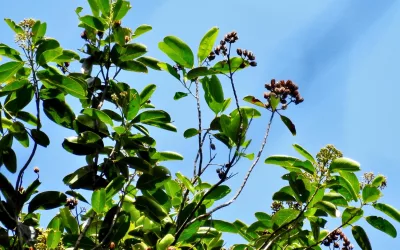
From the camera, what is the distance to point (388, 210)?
4.00 metres

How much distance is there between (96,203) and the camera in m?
3.79

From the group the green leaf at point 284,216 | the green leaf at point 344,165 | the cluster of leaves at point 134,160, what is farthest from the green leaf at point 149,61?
the green leaf at point 344,165

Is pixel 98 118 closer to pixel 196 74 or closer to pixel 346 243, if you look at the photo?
pixel 196 74

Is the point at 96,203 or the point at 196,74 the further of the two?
the point at 196,74

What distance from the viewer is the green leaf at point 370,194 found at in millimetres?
3928

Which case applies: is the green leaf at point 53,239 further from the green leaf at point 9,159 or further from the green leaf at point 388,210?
the green leaf at point 388,210

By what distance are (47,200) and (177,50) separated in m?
1.32

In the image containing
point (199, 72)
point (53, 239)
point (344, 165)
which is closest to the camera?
point (53, 239)

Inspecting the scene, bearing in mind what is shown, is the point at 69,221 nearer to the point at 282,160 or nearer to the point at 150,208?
the point at 150,208

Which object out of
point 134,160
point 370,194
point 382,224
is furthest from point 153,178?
point 382,224

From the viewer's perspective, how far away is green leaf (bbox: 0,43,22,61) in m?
3.92

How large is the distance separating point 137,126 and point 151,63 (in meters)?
0.55

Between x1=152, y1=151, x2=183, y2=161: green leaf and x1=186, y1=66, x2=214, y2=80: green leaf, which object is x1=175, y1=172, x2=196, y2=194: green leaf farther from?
x1=186, y1=66, x2=214, y2=80: green leaf

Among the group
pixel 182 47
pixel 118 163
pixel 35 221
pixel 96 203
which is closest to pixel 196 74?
pixel 182 47
